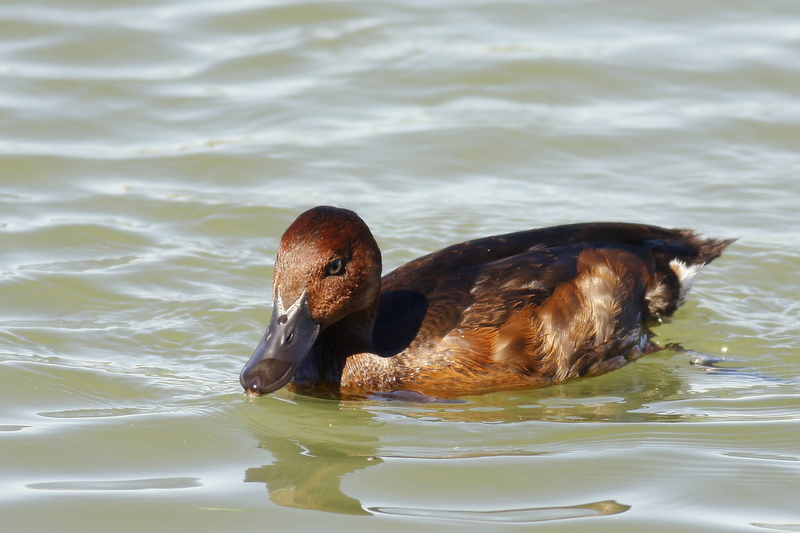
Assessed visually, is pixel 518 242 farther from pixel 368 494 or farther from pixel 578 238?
pixel 368 494

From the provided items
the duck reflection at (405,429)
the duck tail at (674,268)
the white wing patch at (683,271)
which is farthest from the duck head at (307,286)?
the white wing patch at (683,271)

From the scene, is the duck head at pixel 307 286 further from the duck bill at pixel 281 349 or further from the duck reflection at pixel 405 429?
the duck reflection at pixel 405 429

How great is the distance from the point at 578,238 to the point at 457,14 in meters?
6.08

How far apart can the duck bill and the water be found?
262 mm

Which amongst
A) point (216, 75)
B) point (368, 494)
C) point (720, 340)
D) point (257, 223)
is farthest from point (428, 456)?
point (216, 75)

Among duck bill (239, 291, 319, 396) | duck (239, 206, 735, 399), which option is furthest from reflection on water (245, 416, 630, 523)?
duck (239, 206, 735, 399)

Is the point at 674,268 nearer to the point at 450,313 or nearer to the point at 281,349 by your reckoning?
the point at 450,313

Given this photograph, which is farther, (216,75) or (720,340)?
(216,75)

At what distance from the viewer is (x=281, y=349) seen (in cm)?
566

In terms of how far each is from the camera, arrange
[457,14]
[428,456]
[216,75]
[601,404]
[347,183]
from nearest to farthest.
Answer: [428,456]
[601,404]
[347,183]
[216,75]
[457,14]

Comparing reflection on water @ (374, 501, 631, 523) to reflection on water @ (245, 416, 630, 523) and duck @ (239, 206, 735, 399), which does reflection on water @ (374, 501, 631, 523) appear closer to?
reflection on water @ (245, 416, 630, 523)

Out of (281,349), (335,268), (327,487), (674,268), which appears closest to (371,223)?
(674,268)

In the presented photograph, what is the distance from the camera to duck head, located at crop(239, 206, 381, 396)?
221 inches

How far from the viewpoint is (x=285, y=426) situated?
5.65 meters
